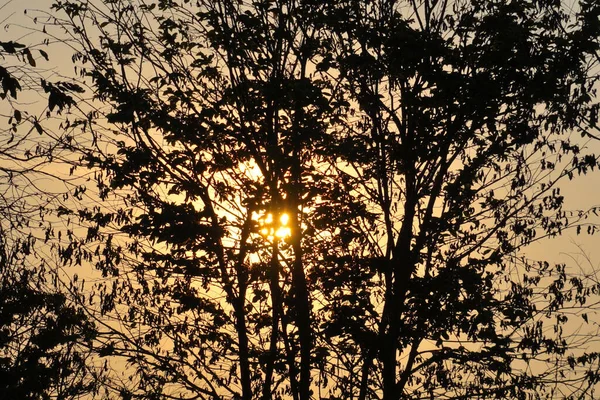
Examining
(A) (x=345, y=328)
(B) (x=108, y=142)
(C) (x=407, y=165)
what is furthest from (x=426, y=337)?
(B) (x=108, y=142)

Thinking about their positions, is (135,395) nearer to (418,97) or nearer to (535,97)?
(418,97)

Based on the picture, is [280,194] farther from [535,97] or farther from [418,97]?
[535,97]

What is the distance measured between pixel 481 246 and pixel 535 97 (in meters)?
3.02

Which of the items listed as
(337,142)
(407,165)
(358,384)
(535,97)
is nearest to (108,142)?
(337,142)

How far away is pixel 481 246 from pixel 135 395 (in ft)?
24.1

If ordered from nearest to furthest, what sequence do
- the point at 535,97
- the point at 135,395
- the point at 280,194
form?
1. the point at 535,97
2. the point at 280,194
3. the point at 135,395

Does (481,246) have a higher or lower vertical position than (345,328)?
higher

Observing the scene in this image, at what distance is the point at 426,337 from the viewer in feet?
39.3

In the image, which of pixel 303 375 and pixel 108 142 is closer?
pixel 303 375

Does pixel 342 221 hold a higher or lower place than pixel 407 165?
lower

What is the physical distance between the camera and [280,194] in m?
12.5

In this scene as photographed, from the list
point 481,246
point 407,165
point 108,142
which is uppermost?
point 108,142

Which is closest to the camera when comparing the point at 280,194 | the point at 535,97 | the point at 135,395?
the point at 535,97

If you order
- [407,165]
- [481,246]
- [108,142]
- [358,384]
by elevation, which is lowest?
[358,384]
